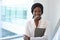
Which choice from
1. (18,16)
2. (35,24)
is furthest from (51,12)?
(35,24)

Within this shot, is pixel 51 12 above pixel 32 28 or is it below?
above

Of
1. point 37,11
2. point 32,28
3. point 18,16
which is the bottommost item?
point 32,28

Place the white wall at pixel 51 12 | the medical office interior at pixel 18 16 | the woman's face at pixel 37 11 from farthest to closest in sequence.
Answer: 1. the white wall at pixel 51 12
2. the medical office interior at pixel 18 16
3. the woman's face at pixel 37 11

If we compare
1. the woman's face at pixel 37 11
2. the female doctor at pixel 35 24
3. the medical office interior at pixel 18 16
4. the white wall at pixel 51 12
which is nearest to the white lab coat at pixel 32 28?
the female doctor at pixel 35 24

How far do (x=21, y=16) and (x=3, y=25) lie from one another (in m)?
0.48

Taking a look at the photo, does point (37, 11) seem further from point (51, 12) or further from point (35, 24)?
point (51, 12)

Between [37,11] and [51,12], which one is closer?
[37,11]

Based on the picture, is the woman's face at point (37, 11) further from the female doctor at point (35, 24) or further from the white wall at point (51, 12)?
the white wall at point (51, 12)

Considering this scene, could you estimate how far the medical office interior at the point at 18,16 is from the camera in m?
2.57

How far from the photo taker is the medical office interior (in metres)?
2.57

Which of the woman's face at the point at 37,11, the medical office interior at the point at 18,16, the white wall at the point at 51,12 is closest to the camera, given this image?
the woman's face at the point at 37,11

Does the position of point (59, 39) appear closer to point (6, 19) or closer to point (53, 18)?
point (53, 18)

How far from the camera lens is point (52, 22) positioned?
111 inches

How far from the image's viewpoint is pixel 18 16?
2770mm
